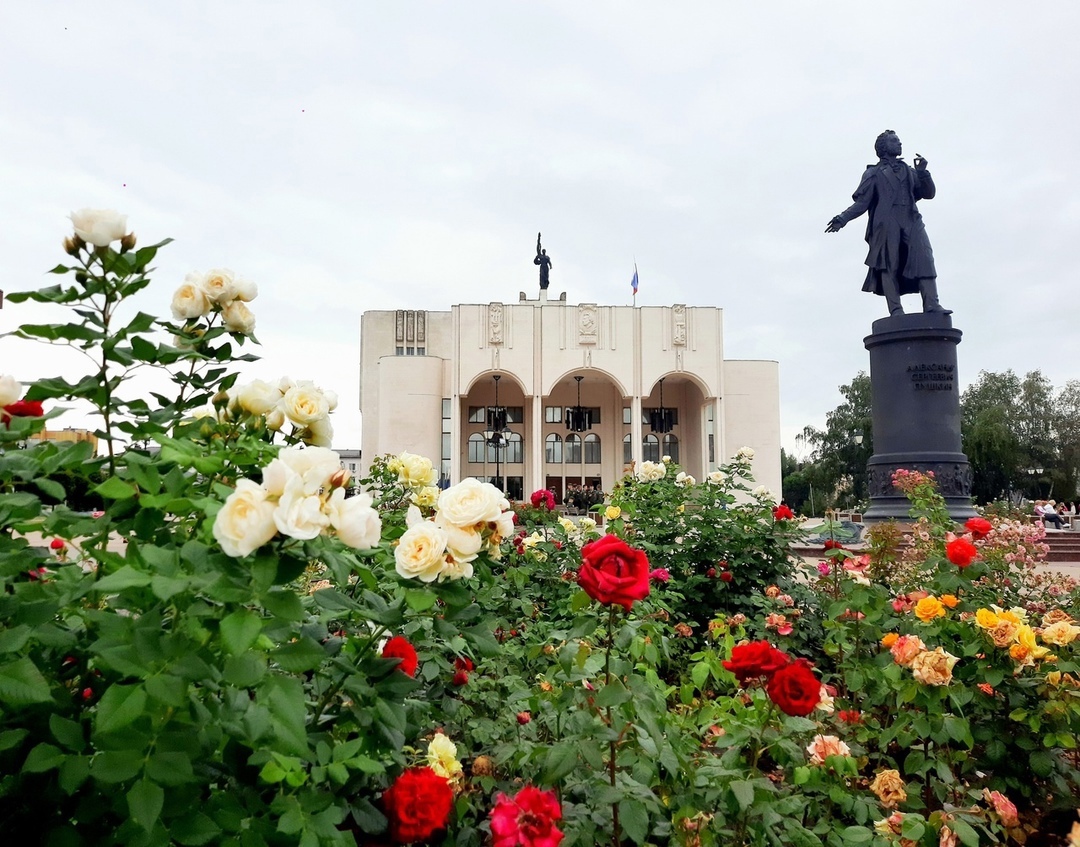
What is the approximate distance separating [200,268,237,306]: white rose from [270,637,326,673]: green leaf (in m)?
0.97

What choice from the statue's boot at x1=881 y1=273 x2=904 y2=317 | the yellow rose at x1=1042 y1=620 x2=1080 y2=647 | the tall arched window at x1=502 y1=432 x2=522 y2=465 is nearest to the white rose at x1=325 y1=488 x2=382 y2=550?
the yellow rose at x1=1042 y1=620 x2=1080 y2=647

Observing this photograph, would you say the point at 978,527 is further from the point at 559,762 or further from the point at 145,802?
the point at 145,802

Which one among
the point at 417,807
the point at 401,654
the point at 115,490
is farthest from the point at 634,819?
the point at 115,490

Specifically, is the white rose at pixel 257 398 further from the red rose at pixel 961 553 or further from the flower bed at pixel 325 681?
the red rose at pixel 961 553

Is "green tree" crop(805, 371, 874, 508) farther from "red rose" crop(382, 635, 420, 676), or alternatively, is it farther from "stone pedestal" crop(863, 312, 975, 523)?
"red rose" crop(382, 635, 420, 676)

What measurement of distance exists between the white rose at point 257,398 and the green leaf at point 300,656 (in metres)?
0.72

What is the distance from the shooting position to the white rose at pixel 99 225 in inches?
58.2

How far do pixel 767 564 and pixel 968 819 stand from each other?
10.5 feet

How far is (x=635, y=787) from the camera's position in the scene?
1.60 meters

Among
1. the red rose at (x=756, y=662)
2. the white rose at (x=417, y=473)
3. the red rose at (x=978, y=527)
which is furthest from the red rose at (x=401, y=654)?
the red rose at (x=978, y=527)

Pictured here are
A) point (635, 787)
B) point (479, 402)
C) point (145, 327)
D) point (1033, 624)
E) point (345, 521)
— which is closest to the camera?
point (345, 521)

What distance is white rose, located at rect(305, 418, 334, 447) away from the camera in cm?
170

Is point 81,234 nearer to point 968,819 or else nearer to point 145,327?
point 145,327

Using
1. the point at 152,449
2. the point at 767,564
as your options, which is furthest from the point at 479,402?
the point at 152,449
